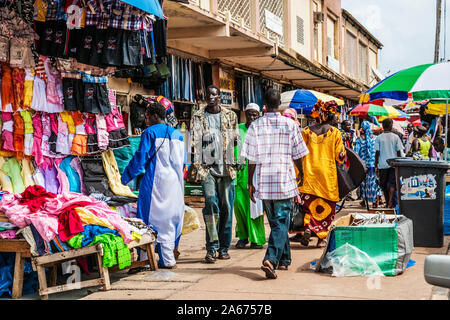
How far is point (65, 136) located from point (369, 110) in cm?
1086

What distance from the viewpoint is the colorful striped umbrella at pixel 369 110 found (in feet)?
55.9

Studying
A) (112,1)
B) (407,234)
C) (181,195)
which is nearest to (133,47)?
(112,1)

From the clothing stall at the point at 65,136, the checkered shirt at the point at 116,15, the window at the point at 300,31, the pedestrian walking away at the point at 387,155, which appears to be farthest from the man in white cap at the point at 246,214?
the window at the point at 300,31

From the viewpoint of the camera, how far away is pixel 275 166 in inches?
250

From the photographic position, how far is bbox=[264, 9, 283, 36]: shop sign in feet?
63.5

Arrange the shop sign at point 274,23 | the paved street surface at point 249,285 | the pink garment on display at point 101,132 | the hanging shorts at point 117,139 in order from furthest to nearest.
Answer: the shop sign at point 274,23 < the hanging shorts at point 117,139 < the pink garment on display at point 101,132 < the paved street surface at point 249,285

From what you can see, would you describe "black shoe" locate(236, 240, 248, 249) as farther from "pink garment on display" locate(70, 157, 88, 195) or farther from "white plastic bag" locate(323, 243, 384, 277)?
"pink garment on display" locate(70, 157, 88, 195)

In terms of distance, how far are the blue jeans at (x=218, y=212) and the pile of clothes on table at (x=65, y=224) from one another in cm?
111

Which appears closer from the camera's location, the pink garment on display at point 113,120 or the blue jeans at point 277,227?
the blue jeans at point 277,227

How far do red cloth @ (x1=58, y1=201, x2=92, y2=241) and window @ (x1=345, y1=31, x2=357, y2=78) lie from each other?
94.2 ft

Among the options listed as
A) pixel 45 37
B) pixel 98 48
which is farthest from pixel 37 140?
pixel 98 48

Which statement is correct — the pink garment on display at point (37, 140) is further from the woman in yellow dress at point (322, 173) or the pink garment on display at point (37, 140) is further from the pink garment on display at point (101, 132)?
the woman in yellow dress at point (322, 173)

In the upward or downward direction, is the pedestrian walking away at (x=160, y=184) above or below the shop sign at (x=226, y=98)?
below

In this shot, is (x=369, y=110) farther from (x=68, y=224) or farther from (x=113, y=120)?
(x=68, y=224)
